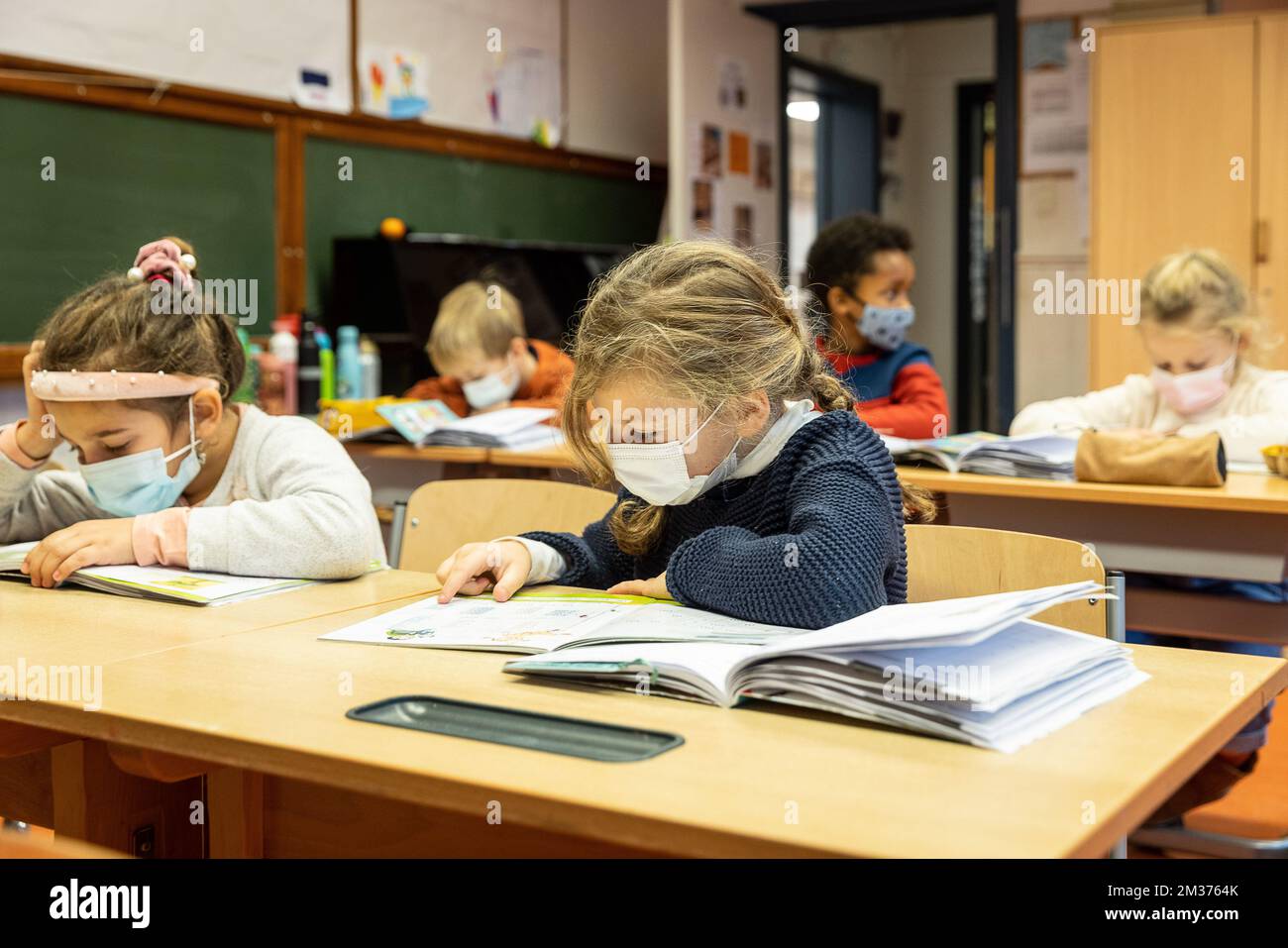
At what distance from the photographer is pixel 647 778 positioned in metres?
0.91

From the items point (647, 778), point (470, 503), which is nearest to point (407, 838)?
point (647, 778)

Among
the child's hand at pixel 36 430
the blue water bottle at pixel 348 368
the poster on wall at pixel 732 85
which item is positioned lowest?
the child's hand at pixel 36 430

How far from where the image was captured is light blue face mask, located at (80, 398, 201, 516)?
69.0 inches

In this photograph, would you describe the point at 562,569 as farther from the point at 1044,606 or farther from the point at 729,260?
the point at 1044,606

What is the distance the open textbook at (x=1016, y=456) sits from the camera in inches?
A: 104

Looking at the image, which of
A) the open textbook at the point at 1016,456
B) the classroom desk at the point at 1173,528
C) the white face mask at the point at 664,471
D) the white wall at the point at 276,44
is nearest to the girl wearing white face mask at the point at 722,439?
the white face mask at the point at 664,471

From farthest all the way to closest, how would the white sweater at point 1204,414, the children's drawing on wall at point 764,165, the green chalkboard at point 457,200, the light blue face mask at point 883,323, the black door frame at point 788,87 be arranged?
the black door frame at point 788,87 → the children's drawing on wall at point 764,165 → the green chalkboard at point 457,200 → the light blue face mask at point 883,323 → the white sweater at point 1204,414

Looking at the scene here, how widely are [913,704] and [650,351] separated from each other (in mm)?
536

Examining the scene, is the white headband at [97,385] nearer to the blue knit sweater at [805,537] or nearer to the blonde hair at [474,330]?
the blue knit sweater at [805,537]

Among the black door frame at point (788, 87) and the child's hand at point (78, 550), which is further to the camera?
the black door frame at point (788, 87)

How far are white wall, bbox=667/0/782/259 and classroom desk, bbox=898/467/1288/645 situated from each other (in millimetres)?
2760

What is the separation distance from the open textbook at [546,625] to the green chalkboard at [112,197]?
2.22 metres

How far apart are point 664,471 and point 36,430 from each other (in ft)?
2.95

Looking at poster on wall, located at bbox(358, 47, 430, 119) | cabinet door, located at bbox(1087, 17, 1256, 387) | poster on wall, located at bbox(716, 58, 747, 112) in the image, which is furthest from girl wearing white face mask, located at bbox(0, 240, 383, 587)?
poster on wall, located at bbox(716, 58, 747, 112)
